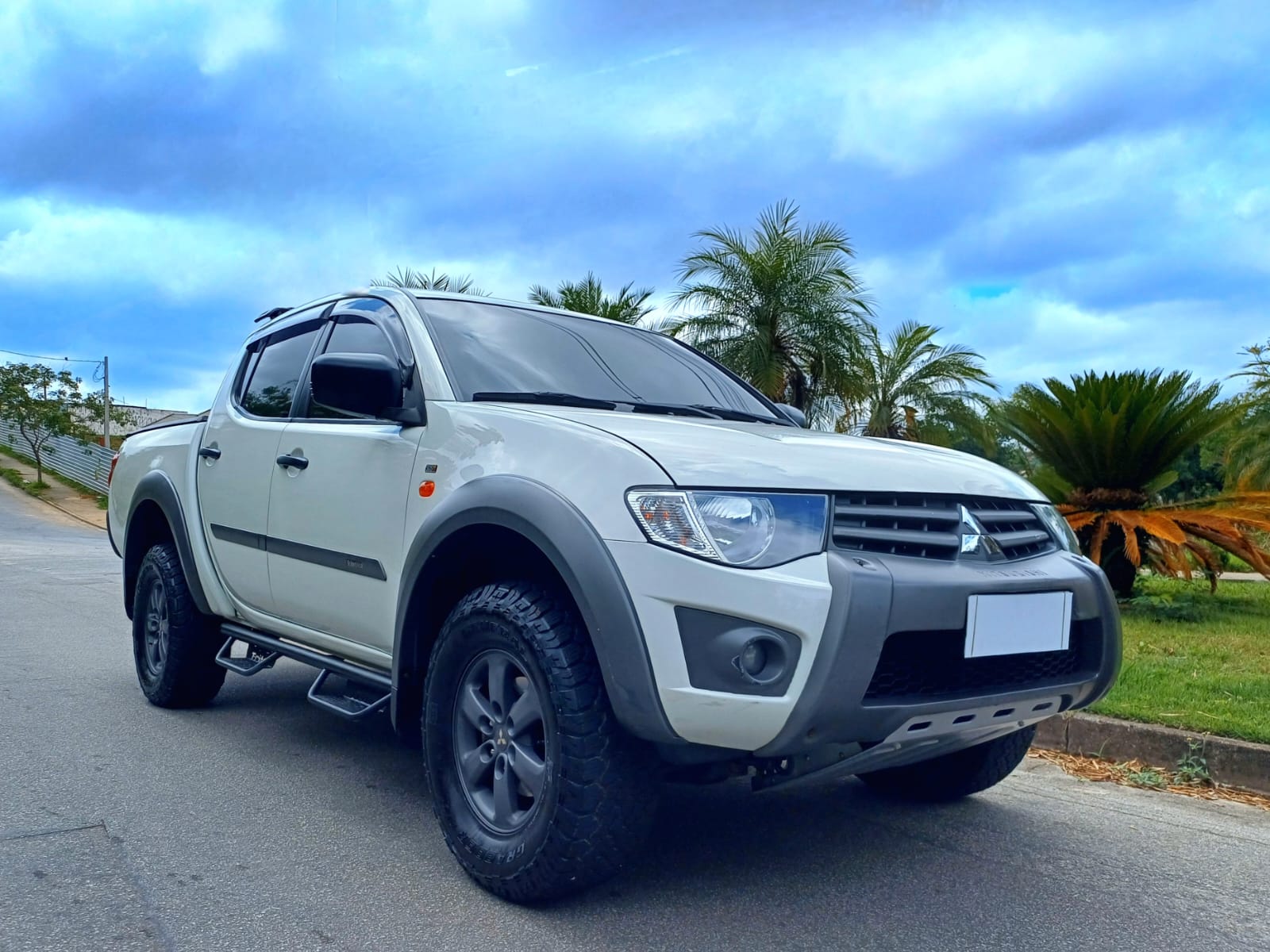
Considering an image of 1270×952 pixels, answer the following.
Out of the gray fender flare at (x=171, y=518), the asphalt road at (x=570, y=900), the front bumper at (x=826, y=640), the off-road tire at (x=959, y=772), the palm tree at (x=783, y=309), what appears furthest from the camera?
the palm tree at (x=783, y=309)

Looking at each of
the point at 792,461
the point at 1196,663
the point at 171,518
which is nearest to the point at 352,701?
the point at 171,518

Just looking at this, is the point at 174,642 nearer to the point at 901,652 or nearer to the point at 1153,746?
the point at 901,652

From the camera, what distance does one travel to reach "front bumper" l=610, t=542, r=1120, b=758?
7.95 feet

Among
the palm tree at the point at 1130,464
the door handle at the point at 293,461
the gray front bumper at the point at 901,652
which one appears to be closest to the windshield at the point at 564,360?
the door handle at the point at 293,461

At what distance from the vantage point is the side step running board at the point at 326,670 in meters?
3.51

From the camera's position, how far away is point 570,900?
285cm

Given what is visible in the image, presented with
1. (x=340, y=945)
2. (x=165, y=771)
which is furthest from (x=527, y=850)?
(x=165, y=771)

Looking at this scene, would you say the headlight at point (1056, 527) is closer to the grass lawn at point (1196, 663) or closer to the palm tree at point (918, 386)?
the grass lawn at point (1196, 663)

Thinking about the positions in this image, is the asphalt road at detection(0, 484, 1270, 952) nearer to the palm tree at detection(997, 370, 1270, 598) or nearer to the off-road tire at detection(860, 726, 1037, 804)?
the off-road tire at detection(860, 726, 1037, 804)

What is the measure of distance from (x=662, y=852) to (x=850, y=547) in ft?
4.10

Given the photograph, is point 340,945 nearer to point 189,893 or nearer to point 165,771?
point 189,893

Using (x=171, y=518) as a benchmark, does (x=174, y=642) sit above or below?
below

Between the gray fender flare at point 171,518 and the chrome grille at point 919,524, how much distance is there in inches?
125

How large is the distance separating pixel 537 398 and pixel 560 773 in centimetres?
125
